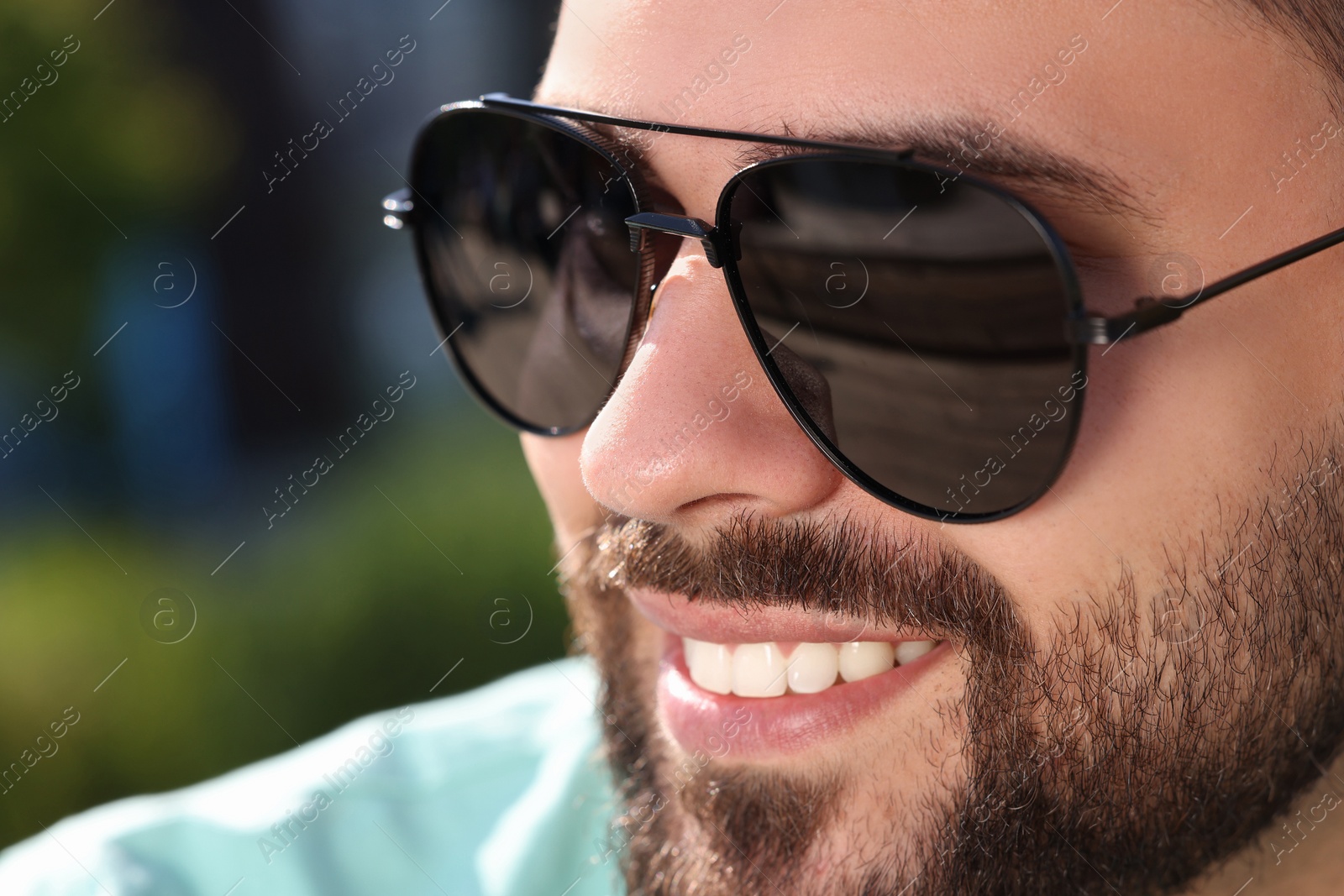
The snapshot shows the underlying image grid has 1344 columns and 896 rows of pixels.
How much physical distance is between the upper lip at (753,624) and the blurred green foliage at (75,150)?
12.0 ft

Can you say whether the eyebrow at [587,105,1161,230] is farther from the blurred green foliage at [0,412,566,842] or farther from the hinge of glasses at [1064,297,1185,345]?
the blurred green foliage at [0,412,566,842]

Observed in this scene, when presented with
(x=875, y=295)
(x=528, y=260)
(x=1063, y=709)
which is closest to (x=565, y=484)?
(x=528, y=260)

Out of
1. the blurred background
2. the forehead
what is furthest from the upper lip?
the blurred background

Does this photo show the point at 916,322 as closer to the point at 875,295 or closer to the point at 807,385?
the point at 875,295

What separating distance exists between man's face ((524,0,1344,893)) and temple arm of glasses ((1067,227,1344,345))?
20 mm

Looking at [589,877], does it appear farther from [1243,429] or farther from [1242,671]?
[1243,429]

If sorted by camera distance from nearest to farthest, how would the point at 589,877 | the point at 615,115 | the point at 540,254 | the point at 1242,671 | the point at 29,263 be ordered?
the point at 1242,671 < the point at 615,115 < the point at 540,254 < the point at 589,877 < the point at 29,263

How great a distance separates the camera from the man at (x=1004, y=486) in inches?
42.3

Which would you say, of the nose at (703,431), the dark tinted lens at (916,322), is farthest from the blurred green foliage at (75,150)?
the dark tinted lens at (916,322)

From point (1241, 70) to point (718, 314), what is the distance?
58 centimetres

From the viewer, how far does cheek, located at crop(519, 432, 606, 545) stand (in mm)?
1640

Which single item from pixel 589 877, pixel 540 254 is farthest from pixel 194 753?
pixel 540 254

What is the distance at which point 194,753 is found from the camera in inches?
145

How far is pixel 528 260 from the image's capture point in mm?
1616
